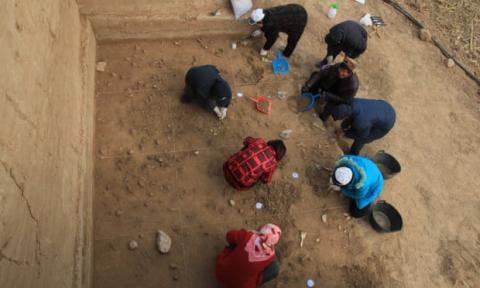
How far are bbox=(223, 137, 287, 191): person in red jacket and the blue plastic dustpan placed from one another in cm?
162

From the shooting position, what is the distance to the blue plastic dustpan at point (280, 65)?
218 inches

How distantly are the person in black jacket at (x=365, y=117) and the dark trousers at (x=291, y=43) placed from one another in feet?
4.34

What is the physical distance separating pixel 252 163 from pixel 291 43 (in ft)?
7.30

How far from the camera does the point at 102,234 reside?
4176 millimetres

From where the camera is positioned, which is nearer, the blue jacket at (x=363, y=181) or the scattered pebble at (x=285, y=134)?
the blue jacket at (x=363, y=181)

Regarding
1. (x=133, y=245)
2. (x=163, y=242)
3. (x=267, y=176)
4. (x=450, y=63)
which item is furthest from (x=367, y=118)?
(x=133, y=245)

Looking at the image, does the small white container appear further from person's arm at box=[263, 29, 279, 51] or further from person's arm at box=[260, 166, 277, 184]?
person's arm at box=[260, 166, 277, 184]

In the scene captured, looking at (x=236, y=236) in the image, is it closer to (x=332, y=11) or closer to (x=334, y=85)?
(x=334, y=85)

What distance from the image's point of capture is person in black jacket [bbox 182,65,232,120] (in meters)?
4.38

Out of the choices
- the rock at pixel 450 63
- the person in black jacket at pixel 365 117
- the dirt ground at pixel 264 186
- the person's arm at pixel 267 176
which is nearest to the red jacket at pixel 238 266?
the dirt ground at pixel 264 186

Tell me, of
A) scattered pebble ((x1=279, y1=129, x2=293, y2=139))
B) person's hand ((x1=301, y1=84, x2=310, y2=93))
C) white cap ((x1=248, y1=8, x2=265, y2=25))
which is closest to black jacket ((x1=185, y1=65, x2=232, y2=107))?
scattered pebble ((x1=279, y1=129, x2=293, y2=139))

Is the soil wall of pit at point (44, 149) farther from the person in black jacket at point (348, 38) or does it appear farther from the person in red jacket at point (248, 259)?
the person in black jacket at point (348, 38)

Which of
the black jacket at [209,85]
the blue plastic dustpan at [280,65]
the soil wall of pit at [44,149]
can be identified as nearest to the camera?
the soil wall of pit at [44,149]

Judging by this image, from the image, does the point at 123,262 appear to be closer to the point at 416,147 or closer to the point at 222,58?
the point at 222,58
